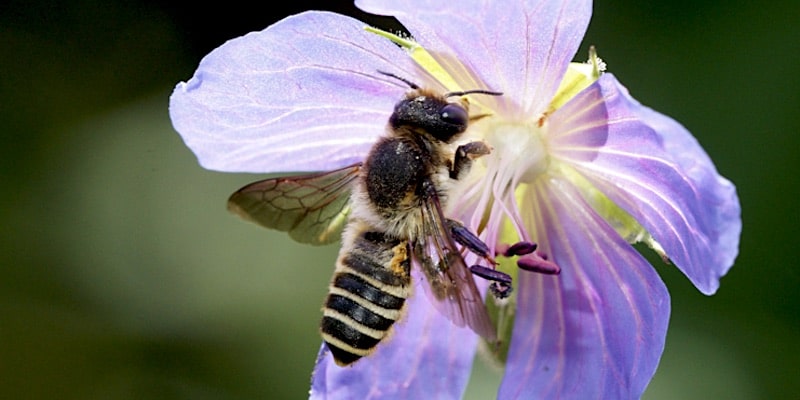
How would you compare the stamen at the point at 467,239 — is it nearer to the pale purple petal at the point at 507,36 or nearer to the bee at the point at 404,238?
the bee at the point at 404,238

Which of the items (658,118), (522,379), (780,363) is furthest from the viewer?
(780,363)

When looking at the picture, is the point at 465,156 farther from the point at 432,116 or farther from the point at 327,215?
the point at 327,215

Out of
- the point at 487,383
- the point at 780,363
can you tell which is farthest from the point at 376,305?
the point at 780,363

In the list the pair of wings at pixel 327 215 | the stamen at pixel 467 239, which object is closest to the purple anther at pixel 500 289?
the stamen at pixel 467 239

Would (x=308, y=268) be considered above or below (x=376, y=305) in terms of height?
below

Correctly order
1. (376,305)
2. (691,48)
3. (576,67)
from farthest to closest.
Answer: (691,48) < (576,67) < (376,305)

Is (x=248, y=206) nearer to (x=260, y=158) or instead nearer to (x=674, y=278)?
(x=260, y=158)

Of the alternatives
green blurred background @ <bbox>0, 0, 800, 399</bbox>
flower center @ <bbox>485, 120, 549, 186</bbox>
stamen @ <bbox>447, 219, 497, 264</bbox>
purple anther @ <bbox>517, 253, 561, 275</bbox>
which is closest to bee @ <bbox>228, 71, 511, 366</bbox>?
stamen @ <bbox>447, 219, 497, 264</bbox>
